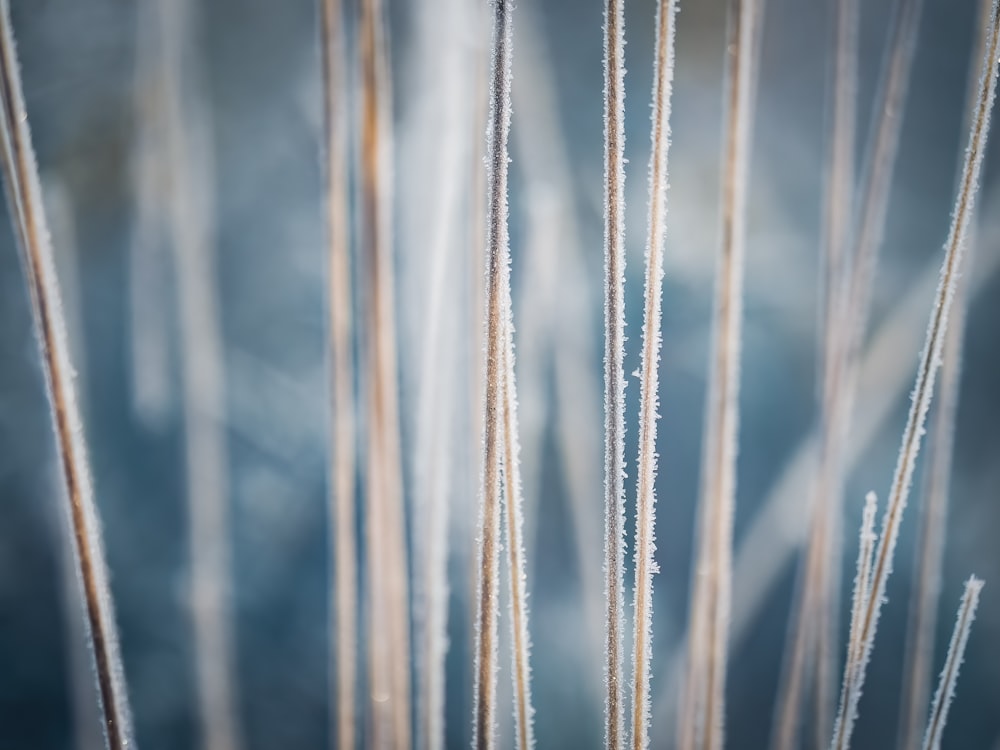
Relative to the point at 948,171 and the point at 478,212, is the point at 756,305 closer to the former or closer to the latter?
the point at 948,171

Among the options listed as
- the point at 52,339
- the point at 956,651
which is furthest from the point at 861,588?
the point at 52,339

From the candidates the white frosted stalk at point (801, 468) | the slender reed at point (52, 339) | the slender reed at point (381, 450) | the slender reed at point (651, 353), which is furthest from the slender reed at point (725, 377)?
the white frosted stalk at point (801, 468)

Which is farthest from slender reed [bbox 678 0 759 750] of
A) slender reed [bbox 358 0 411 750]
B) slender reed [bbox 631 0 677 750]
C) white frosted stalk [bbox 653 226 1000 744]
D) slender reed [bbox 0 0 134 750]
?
white frosted stalk [bbox 653 226 1000 744]

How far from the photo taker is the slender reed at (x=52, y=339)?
0.29 metres

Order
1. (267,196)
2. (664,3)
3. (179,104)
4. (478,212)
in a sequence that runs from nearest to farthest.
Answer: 1. (664,3)
2. (478,212)
3. (179,104)
4. (267,196)

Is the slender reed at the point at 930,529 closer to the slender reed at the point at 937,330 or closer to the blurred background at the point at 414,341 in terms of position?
the slender reed at the point at 937,330

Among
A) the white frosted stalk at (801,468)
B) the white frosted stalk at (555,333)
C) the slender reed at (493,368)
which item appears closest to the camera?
the slender reed at (493,368)

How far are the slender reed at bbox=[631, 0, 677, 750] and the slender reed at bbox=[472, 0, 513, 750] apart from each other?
0.06 m

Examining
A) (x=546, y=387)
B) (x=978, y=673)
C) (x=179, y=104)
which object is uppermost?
(x=179, y=104)

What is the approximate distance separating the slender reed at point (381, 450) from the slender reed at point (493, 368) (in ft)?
0.36

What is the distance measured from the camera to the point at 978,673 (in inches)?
31.0

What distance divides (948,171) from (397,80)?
608mm

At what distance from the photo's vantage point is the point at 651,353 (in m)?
0.28

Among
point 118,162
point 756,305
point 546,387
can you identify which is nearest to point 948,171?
point 756,305
